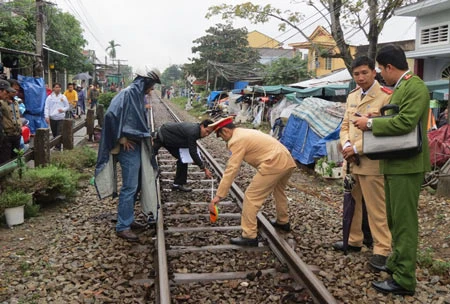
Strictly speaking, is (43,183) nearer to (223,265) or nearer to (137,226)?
(137,226)

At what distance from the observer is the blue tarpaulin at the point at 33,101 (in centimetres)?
974

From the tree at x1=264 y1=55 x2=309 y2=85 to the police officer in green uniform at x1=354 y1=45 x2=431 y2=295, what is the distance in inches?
945

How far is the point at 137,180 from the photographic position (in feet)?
15.5

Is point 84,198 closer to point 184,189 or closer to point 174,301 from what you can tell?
point 184,189

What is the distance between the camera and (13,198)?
523cm

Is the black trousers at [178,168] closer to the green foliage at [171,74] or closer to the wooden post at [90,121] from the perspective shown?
the wooden post at [90,121]

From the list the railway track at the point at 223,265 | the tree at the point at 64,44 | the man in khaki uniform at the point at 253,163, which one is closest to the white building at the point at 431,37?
the man in khaki uniform at the point at 253,163

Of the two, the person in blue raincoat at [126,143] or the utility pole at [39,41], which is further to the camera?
the utility pole at [39,41]

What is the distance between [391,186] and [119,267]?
2534 millimetres

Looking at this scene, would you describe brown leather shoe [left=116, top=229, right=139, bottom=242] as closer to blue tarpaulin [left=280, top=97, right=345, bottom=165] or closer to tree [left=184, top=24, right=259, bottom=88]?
blue tarpaulin [left=280, top=97, right=345, bottom=165]

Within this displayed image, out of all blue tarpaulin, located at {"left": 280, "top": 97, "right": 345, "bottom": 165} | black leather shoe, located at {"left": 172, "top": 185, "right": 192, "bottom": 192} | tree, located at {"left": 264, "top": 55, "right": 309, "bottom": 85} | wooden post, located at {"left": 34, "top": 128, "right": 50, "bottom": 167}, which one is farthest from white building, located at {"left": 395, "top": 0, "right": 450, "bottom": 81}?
wooden post, located at {"left": 34, "top": 128, "right": 50, "bottom": 167}

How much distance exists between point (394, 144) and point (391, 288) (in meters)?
1.17

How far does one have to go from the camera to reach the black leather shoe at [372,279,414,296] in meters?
3.44

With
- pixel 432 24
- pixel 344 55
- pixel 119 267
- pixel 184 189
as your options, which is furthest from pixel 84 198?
pixel 432 24
